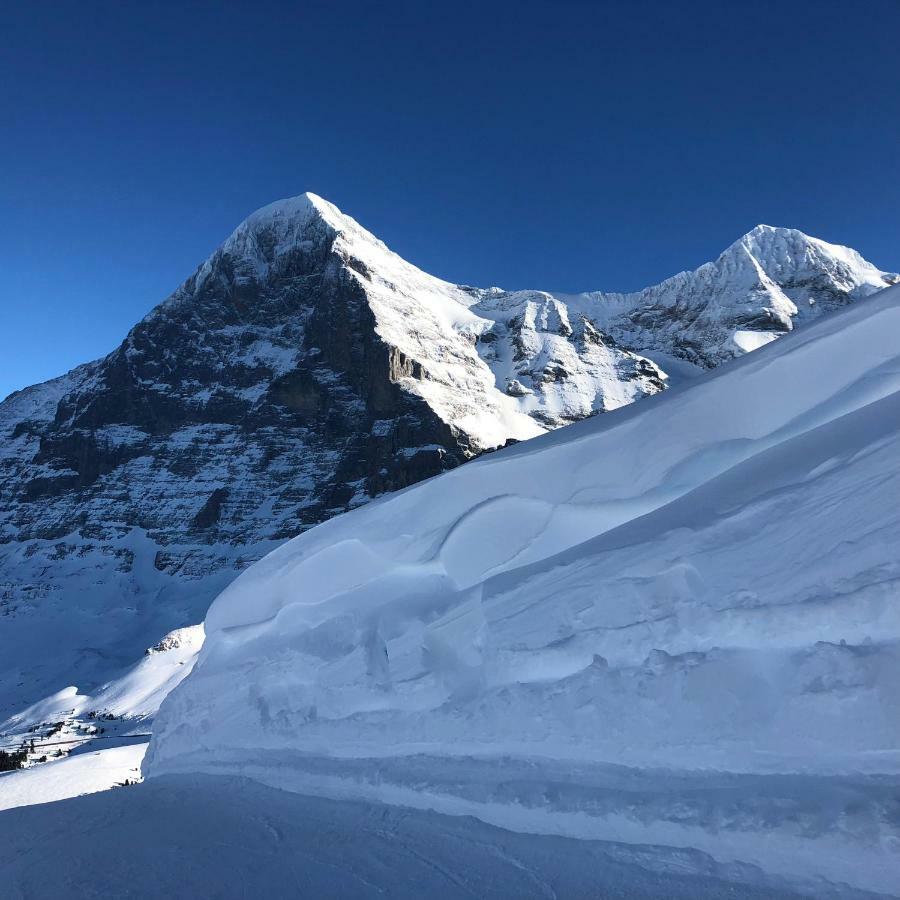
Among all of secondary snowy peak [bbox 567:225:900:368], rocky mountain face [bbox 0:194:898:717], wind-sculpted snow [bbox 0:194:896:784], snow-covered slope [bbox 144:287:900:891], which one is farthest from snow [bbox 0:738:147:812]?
secondary snowy peak [bbox 567:225:900:368]

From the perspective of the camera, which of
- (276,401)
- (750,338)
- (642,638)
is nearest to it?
(642,638)

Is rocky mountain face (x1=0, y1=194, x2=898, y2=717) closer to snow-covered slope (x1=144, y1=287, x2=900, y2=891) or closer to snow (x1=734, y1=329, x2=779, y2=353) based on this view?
snow (x1=734, y1=329, x2=779, y2=353)

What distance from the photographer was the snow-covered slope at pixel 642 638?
327 cm

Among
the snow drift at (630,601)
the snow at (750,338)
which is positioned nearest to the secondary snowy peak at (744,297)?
the snow at (750,338)

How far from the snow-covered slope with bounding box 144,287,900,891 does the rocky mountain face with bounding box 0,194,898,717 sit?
8151cm

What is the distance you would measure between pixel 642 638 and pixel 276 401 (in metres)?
129

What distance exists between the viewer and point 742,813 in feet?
10.2

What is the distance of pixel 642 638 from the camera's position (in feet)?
14.3

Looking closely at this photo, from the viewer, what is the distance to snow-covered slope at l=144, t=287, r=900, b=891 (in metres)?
3.27

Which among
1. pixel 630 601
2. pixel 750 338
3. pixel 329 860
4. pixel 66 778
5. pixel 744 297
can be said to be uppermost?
pixel 744 297

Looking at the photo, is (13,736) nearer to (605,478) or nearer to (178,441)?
(605,478)

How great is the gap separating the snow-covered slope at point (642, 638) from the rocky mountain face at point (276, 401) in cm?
8151

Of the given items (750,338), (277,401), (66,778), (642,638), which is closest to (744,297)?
(750,338)

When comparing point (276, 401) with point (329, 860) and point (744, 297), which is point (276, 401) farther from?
point (329, 860)
